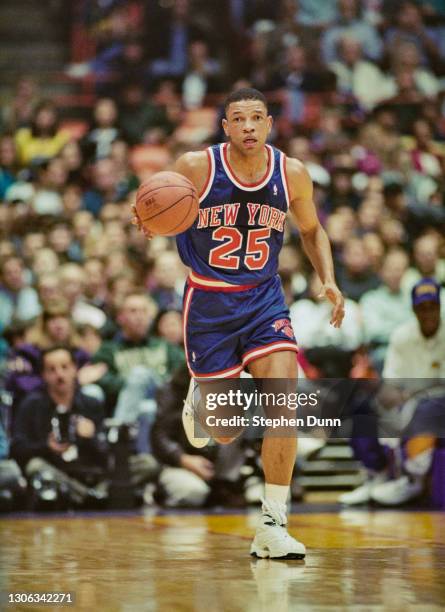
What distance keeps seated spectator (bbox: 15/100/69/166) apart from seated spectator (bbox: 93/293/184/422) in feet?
12.6

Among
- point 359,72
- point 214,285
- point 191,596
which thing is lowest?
point 191,596

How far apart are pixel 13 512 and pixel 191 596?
3.64 m

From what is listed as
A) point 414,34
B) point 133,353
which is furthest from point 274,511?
point 414,34

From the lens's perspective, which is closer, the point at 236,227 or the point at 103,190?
the point at 236,227

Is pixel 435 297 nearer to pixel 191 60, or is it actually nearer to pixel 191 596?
pixel 191 596

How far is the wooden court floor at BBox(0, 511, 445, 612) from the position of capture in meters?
3.92

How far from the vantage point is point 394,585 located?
4246 mm

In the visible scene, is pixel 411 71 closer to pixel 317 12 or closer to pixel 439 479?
pixel 317 12

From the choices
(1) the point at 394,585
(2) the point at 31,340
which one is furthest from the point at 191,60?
(1) the point at 394,585

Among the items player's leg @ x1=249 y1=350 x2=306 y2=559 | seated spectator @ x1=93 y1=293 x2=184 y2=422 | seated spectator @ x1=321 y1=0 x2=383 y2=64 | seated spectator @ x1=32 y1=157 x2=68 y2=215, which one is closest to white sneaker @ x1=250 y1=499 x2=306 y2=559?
player's leg @ x1=249 y1=350 x2=306 y2=559

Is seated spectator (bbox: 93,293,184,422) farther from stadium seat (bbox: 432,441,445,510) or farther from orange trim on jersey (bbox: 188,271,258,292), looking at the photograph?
orange trim on jersey (bbox: 188,271,258,292)

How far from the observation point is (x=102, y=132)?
1233 cm

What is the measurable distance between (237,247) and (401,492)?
307 centimetres

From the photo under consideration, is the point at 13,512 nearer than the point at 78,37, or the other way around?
the point at 13,512
